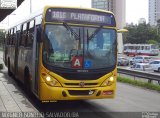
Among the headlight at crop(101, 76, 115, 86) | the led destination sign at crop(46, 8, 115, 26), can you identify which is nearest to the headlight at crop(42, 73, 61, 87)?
the headlight at crop(101, 76, 115, 86)

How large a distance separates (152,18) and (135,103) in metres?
158

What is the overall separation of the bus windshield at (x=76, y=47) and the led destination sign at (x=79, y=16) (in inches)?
8.4

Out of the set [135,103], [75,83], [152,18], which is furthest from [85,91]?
[152,18]

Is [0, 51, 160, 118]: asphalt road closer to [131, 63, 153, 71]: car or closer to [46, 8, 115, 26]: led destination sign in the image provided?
[46, 8, 115, 26]: led destination sign

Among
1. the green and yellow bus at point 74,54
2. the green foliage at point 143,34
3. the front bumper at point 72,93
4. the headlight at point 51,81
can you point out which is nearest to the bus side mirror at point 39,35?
the green and yellow bus at point 74,54

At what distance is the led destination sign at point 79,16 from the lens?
1058 cm

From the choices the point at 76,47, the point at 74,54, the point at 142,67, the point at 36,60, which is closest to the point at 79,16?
the point at 76,47

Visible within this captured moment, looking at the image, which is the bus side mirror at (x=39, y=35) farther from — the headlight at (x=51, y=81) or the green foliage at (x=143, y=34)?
the green foliage at (x=143, y=34)

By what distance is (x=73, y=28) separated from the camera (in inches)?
417

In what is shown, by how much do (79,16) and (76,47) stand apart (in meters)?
0.97

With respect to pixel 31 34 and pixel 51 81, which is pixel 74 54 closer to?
pixel 51 81

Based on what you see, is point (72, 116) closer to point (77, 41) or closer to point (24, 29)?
point (77, 41)

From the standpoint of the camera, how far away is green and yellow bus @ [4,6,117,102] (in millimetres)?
10250

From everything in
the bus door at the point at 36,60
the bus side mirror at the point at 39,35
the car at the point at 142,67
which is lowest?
the car at the point at 142,67
